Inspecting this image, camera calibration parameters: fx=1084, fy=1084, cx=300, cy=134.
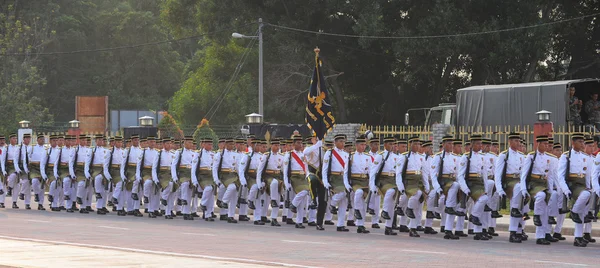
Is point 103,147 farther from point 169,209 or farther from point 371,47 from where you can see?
A: point 371,47

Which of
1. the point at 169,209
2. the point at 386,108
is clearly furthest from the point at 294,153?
the point at 386,108

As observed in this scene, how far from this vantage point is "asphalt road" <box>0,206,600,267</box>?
14492mm

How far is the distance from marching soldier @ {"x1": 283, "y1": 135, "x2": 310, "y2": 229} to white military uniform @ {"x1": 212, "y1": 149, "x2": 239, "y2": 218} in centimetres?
175

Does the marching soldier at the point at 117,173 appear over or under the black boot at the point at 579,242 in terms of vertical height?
over

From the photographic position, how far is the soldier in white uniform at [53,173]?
28.0 m

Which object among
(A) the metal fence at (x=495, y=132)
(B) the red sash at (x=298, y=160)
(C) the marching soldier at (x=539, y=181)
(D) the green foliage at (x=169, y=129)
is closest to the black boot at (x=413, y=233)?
(C) the marching soldier at (x=539, y=181)

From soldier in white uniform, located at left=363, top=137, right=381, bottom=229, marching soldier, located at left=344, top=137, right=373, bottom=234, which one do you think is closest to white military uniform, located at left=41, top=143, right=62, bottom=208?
soldier in white uniform, located at left=363, top=137, right=381, bottom=229

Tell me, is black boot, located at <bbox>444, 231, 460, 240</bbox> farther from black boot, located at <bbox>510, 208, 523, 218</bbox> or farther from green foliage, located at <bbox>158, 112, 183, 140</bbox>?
green foliage, located at <bbox>158, 112, 183, 140</bbox>

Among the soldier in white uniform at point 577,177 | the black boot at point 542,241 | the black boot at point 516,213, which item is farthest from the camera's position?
the black boot at point 516,213

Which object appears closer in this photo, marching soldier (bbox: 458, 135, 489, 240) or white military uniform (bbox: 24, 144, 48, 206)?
marching soldier (bbox: 458, 135, 489, 240)

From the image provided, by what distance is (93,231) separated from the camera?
20.4m

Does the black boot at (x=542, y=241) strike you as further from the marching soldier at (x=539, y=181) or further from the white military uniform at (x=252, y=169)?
the white military uniform at (x=252, y=169)

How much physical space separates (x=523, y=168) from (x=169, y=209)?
32.8 feet

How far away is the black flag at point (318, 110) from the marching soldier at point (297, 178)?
0.86 meters
